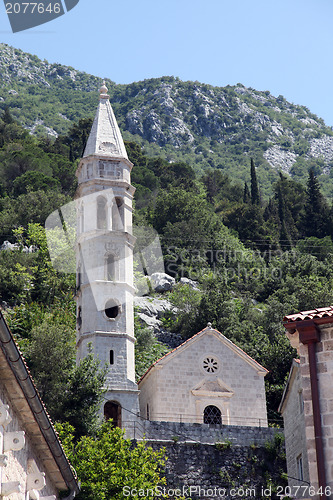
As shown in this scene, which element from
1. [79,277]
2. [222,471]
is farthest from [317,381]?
[79,277]

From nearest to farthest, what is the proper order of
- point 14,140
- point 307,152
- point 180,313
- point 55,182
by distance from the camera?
point 180,313 < point 55,182 < point 14,140 < point 307,152

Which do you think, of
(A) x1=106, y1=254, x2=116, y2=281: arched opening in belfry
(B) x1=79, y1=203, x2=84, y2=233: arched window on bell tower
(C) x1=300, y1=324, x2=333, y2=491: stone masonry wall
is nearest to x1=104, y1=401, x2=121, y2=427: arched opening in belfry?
(A) x1=106, y1=254, x2=116, y2=281: arched opening in belfry

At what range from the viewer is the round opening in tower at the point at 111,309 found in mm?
38438

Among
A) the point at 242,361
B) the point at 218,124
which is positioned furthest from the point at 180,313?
the point at 218,124

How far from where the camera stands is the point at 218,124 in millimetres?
164500

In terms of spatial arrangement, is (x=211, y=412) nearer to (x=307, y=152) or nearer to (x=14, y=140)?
(x=14, y=140)

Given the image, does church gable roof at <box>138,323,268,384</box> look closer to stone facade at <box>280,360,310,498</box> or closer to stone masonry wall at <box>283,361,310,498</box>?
stone facade at <box>280,360,310,498</box>

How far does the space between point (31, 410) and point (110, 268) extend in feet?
81.3

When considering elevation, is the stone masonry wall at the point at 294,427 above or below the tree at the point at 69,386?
below

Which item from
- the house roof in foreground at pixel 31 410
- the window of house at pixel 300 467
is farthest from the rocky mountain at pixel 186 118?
the house roof in foreground at pixel 31 410

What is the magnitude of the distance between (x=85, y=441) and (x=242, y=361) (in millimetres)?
12881

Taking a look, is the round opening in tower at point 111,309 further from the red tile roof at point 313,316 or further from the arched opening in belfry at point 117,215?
the red tile roof at point 313,316

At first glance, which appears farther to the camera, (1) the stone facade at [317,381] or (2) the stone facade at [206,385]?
(2) the stone facade at [206,385]

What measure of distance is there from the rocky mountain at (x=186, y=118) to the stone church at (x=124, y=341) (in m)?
94.4
